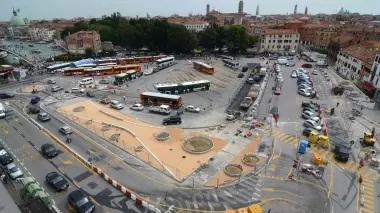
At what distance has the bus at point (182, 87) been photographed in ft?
183


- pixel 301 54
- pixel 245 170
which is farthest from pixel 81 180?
pixel 301 54

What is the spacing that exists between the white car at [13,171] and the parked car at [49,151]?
3548 mm

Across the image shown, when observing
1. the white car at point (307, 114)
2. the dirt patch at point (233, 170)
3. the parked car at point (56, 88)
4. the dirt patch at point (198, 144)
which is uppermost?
the parked car at point (56, 88)

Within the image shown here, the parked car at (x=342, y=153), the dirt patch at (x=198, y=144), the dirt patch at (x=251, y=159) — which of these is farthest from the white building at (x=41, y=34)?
the parked car at (x=342, y=153)

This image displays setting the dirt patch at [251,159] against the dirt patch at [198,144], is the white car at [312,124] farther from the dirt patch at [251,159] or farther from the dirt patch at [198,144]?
the dirt patch at [198,144]

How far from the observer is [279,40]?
10538 centimetres

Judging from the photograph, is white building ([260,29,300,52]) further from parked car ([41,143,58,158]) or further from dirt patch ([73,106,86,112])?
parked car ([41,143,58,158])

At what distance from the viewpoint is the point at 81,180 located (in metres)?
26.9

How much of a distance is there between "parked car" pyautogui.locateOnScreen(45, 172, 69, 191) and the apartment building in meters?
63.0

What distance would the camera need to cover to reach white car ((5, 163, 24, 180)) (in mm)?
26706

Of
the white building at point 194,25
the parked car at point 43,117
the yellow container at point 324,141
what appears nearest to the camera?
the yellow container at point 324,141

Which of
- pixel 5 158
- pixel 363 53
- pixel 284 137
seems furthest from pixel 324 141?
pixel 363 53

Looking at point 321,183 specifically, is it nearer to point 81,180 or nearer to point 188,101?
point 81,180

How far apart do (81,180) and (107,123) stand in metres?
15.1
